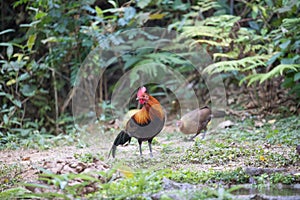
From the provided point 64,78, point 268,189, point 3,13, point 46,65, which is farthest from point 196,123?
point 3,13

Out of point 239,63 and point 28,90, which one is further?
point 28,90

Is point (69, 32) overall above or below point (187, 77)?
above

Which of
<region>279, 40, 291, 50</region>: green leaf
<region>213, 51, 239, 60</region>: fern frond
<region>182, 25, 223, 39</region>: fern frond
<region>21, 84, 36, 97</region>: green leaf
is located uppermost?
<region>182, 25, 223, 39</region>: fern frond

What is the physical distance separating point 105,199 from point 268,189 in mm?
1181

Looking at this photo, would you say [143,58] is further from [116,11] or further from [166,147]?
[166,147]

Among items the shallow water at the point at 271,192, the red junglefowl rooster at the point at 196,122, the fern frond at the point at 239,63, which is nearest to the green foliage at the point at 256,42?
the fern frond at the point at 239,63

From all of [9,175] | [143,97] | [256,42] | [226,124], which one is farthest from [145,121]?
[256,42]

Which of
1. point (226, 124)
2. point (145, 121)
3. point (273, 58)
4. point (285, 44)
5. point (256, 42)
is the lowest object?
point (226, 124)

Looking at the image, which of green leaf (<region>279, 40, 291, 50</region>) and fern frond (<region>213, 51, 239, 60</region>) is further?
fern frond (<region>213, 51, 239, 60</region>)

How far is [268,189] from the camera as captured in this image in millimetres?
3307

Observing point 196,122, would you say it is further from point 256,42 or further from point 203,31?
point 256,42

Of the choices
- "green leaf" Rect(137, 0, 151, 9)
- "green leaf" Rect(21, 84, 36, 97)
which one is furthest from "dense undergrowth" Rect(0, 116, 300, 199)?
"green leaf" Rect(21, 84, 36, 97)

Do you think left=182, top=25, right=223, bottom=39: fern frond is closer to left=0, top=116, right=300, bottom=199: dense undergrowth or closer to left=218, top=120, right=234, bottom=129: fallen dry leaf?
left=218, top=120, right=234, bottom=129: fallen dry leaf

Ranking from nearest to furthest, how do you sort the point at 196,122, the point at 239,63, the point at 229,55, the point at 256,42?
the point at 196,122 < the point at 239,63 < the point at 229,55 < the point at 256,42
